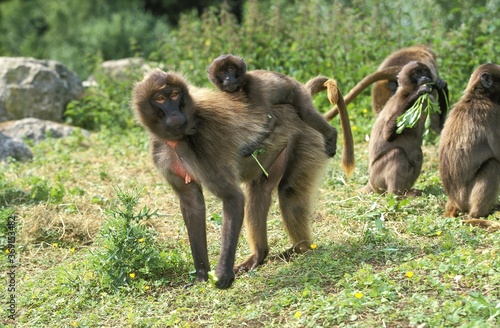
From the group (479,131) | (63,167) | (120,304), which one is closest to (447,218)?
(479,131)

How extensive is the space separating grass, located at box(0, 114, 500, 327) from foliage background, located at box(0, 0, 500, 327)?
15 mm

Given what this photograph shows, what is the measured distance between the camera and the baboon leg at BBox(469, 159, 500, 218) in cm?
737

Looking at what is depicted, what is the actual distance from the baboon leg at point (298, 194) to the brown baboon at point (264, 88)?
28cm

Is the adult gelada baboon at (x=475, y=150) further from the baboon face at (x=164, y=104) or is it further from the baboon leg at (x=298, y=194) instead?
the baboon face at (x=164, y=104)

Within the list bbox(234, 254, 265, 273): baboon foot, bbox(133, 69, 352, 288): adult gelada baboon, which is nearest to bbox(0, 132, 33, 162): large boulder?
bbox(133, 69, 352, 288): adult gelada baboon

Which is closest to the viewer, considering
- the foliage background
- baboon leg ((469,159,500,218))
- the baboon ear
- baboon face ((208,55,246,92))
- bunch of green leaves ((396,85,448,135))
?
the foliage background

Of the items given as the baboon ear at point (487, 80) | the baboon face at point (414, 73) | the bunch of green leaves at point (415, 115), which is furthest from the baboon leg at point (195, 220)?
the baboon face at point (414, 73)

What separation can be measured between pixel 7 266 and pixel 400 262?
3.53 meters

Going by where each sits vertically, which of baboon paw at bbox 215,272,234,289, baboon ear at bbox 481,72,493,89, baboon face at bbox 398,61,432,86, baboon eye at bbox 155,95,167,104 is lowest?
baboon paw at bbox 215,272,234,289

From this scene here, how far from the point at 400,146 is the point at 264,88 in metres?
2.39

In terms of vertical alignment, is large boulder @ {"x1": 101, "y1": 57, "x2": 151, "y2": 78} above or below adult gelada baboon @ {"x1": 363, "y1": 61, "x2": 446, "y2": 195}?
below

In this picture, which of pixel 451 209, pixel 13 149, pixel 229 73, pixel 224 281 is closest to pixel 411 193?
pixel 451 209

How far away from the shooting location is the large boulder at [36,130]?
12.0m

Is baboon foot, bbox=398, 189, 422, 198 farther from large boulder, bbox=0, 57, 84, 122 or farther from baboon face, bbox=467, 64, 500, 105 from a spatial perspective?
large boulder, bbox=0, 57, 84, 122
